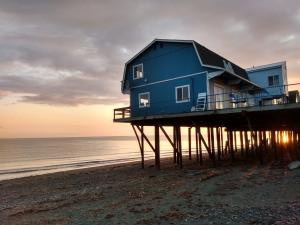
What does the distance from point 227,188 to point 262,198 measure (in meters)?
2.57

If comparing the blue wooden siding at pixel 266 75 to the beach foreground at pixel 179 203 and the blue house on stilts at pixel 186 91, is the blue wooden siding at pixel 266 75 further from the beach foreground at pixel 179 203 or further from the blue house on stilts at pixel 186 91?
the beach foreground at pixel 179 203

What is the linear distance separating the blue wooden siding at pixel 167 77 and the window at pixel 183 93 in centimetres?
25

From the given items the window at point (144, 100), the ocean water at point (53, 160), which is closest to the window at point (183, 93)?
the window at point (144, 100)

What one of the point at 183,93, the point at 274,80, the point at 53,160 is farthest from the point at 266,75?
the point at 53,160

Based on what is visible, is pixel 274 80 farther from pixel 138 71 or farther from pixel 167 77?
pixel 138 71

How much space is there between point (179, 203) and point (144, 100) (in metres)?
13.5

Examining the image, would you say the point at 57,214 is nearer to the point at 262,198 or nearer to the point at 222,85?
the point at 262,198

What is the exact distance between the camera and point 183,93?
23.0m

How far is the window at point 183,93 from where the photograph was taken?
22703mm

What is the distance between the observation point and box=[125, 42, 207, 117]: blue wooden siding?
73.7 feet

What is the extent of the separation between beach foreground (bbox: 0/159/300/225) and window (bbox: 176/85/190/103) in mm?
5760

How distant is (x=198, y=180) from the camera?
18.6 m

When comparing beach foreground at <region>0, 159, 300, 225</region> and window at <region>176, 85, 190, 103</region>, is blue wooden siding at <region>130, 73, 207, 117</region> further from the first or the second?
beach foreground at <region>0, 159, 300, 225</region>

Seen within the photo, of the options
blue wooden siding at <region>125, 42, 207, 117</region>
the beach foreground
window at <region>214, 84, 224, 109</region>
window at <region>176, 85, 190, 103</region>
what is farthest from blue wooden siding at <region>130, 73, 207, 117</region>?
the beach foreground
